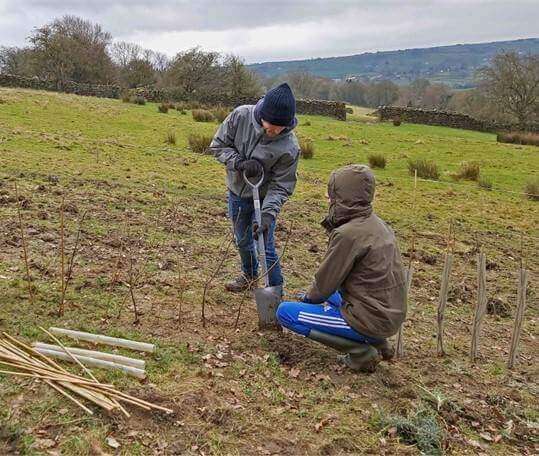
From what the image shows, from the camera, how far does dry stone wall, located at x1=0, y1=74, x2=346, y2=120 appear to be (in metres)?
29.2

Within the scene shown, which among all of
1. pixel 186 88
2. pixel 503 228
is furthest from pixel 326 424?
pixel 186 88

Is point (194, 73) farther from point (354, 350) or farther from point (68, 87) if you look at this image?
point (354, 350)

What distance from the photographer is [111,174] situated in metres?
10.0

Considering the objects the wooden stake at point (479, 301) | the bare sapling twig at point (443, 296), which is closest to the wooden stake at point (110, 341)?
the bare sapling twig at point (443, 296)

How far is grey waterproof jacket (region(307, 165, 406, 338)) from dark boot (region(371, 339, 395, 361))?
24 centimetres

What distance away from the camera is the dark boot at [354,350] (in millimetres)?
4129

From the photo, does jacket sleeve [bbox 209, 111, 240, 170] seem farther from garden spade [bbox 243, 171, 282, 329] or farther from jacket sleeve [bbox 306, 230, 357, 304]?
jacket sleeve [bbox 306, 230, 357, 304]

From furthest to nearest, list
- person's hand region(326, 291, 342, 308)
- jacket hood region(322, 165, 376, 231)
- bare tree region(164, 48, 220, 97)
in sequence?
bare tree region(164, 48, 220, 97), person's hand region(326, 291, 342, 308), jacket hood region(322, 165, 376, 231)

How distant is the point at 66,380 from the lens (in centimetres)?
333

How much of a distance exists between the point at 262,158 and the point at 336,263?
1.26 m

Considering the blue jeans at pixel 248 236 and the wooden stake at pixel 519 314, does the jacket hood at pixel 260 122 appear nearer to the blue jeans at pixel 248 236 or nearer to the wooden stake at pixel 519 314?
the blue jeans at pixel 248 236

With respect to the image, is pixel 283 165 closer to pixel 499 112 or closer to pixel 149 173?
pixel 149 173

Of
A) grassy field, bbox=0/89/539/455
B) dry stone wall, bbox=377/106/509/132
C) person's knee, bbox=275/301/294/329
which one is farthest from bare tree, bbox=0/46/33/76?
person's knee, bbox=275/301/294/329

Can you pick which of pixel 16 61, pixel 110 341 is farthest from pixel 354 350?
pixel 16 61
